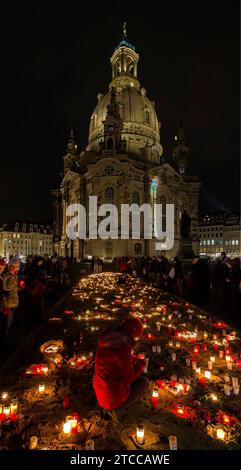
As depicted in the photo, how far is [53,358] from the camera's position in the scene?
22.3 ft

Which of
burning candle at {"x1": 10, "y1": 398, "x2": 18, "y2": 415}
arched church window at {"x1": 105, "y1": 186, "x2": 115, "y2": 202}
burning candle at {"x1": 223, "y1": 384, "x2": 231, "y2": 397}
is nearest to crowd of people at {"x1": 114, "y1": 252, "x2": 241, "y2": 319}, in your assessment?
burning candle at {"x1": 223, "y1": 384, "x2": 231, "y2": 397}

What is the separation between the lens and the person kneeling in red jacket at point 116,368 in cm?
356

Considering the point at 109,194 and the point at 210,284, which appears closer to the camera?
the point at 210,284

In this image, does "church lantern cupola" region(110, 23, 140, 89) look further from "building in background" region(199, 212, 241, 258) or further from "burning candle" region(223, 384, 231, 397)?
"burning candle" region(223, 384, 231, 397)

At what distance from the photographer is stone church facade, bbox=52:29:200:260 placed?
198ft

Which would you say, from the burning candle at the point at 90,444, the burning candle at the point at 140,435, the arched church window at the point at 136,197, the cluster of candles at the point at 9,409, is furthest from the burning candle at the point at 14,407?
the arched church window at the point at 136,197

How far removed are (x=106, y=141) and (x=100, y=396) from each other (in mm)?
62455

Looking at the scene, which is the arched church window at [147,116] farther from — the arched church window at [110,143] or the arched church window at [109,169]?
the arched church window at [109,169]

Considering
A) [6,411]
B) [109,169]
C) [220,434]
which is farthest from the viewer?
[109,169]

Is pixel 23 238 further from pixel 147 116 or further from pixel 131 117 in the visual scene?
pixel 147 116

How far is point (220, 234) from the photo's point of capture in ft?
374

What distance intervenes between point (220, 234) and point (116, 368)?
118 metres

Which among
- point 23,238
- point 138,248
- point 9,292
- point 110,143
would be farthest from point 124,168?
point 23,238
